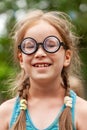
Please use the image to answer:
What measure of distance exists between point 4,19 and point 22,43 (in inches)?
208

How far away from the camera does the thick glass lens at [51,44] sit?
258 cm

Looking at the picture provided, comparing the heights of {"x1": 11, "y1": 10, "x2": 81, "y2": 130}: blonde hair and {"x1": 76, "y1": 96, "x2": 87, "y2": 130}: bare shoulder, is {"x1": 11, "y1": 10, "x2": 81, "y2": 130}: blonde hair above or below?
above

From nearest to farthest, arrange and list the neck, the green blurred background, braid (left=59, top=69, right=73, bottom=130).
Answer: braid (left=59, top=69, right=73, bottom=130), the neck, the green blurred background

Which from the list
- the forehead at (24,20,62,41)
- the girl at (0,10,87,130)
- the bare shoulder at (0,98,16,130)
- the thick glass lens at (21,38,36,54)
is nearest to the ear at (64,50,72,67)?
the girl at (0,10,87,130)

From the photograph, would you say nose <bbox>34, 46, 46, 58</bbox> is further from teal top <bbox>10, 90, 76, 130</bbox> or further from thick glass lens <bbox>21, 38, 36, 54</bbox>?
teal top <bbox>10, 90, 76, 130</bbox>

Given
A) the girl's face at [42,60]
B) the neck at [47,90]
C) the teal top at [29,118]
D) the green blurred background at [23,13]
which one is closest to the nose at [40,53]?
the girl's face at [42,60]

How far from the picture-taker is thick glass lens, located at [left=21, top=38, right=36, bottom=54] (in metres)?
2.59

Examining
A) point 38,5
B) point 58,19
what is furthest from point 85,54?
point 58,19

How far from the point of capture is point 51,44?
261 cm

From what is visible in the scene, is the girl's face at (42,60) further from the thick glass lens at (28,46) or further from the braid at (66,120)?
the braid at (66,120)

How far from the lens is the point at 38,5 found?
777 cm

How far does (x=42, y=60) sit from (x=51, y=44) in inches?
4.4

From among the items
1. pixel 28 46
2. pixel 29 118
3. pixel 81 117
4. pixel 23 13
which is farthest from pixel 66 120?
pixel 23 13

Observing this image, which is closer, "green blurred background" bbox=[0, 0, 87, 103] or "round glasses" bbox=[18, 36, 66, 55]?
"round glasses" bbox=[18, 36, 66, 55]
